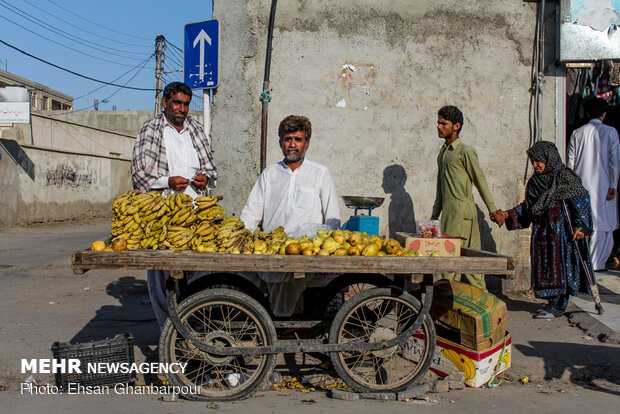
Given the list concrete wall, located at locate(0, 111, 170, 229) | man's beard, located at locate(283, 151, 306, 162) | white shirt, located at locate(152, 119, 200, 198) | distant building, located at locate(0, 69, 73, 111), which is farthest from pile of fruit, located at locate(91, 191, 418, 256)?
distant building, located at locate(0, 69, 73, 111)

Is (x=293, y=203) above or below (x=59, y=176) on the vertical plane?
below

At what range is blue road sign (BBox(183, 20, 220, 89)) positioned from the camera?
576 centimetres

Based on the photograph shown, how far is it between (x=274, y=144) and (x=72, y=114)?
33.5 m

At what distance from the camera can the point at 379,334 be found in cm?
331

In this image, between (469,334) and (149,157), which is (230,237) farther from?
(469,334)

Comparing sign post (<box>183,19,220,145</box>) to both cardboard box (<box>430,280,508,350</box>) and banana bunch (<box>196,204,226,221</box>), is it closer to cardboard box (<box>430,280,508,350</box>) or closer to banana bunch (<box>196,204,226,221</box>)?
banana bunch (<box>196,204,226,221</box>)

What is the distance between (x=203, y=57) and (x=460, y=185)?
11.0ft

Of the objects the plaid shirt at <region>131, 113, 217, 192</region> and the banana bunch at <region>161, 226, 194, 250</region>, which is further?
the plaid shirt at <region>131, 113, 217, 192</region>

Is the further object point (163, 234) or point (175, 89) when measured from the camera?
point (175, 89)

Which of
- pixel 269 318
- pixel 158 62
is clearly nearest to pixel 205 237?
pixel 269 318

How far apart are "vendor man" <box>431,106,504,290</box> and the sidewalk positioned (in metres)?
1.02

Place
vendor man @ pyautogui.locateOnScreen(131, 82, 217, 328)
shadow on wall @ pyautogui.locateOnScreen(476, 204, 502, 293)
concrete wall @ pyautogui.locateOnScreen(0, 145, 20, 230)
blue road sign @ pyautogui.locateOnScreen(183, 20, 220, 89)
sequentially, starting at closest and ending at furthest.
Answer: vendor man @ pyautogui.locateOnScreen(131, 82, 217, 328), blue road sign @ pyautogui.locateOnScreen(183, 20, 220, 89), shadow on wall @ pyautogui.locateOnScreen(476, 204, 502, 293), concrete wall @ pyautogui.locateOnScreen(0, 145, 20, 230)

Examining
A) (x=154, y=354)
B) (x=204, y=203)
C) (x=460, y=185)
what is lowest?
(x=154, y=354)

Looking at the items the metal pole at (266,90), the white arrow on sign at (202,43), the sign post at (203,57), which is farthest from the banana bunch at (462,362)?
the white arrow on sign at (202,43)
